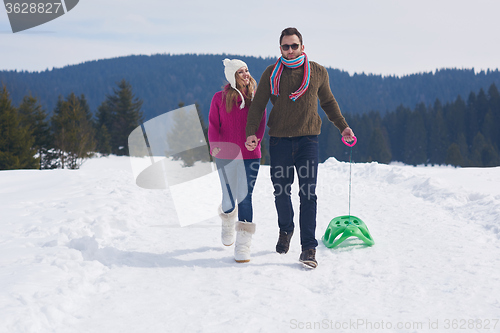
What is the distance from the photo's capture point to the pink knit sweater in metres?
3.87

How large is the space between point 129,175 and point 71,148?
2792cm

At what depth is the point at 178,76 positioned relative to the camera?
589ft

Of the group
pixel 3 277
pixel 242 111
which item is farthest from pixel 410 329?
pixel 3 277

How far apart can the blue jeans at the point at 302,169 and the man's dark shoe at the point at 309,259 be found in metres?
0.05

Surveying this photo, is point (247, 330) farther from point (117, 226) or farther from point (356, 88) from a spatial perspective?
point (356, 88)

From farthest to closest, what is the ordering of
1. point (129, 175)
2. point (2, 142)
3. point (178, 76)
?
point (178, 76) → point (2, 142) → point (129, 175)

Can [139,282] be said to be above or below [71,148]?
above

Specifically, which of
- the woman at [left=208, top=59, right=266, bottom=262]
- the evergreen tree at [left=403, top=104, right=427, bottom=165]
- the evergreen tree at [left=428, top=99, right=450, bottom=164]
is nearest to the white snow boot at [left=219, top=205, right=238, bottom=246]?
the woman at [left=208, top=59, right=266, bottom=262]

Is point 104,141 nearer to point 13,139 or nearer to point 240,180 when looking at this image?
point 13,139

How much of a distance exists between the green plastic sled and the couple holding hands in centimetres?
60

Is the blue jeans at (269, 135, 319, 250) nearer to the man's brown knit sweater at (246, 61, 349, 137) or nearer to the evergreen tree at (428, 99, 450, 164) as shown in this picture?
the man's brown knit sweater at (246, 61, 349, 137)

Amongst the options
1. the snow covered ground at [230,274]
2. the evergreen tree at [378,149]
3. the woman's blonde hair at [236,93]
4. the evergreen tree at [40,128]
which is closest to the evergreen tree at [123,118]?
the evergreen tree at [40,128]

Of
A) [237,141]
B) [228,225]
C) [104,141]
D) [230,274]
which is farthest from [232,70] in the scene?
[104,141]

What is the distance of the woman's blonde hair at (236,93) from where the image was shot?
379cm
